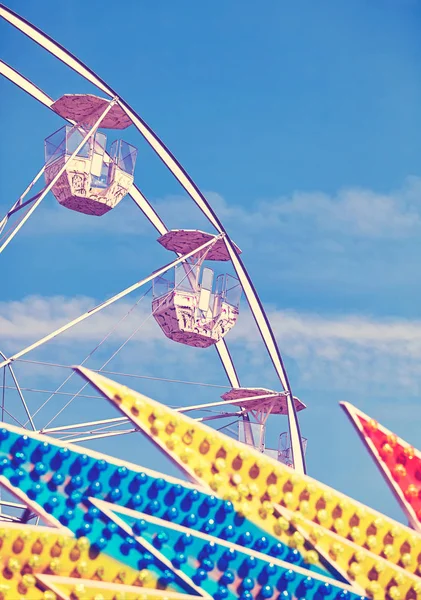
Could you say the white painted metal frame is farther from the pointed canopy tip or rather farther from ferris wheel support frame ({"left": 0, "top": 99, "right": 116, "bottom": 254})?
the pointed canopy tip

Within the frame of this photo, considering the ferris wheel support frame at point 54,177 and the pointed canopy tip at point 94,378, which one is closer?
the pointed canopy tip at point 94,378

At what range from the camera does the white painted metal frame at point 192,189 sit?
23.8m

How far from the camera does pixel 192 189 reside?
Answer: 89.7 ft

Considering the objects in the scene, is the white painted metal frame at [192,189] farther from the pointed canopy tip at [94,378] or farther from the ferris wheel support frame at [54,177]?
the pointed canopy tip at [94,378]

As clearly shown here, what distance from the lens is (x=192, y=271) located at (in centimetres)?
2831

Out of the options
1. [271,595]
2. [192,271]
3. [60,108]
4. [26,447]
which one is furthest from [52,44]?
[271,595]

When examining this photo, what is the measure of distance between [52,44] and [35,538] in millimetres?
13920

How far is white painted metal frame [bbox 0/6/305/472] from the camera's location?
2378cm

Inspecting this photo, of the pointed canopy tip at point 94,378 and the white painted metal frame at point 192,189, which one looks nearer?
the pointed canopy tip at point 94,378

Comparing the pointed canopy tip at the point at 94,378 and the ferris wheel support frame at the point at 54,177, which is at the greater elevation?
the ferris wheel support frame at the point at 54,177

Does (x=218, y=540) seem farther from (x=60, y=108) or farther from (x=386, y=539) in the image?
(x=60, y=108)

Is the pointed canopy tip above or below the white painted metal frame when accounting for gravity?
below

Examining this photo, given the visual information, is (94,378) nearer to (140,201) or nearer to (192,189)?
(192,189)

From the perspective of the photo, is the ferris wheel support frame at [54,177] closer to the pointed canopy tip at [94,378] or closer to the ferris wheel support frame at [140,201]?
the ferris wheel support frame at [140,201]
